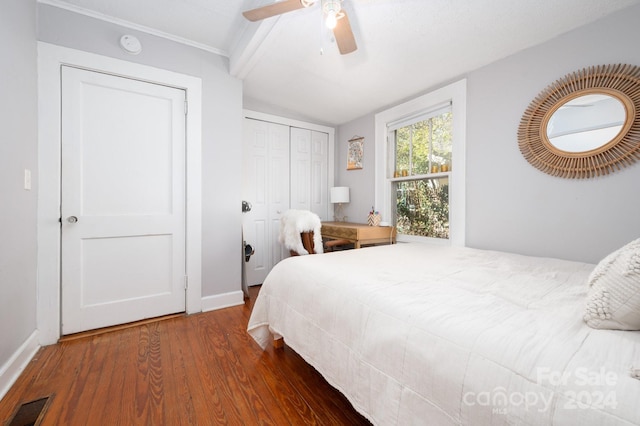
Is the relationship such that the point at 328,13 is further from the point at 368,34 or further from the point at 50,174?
the point at 50,174

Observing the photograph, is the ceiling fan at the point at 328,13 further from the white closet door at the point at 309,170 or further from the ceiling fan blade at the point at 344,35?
the white closet door at the point at 309,170

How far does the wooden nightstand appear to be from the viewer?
10.1 ft

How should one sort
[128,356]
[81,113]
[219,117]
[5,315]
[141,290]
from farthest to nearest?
1. [219,117]
2. [141,290]
3. [81,113]
4. [128,356]
5. [5,315]

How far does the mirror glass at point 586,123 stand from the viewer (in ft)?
5.57

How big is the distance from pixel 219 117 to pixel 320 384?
2.55m

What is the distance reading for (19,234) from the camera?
5.45 feet

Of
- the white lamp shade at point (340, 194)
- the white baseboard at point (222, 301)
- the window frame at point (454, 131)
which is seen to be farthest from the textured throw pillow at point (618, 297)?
the white lamp shade at point (340, 194)

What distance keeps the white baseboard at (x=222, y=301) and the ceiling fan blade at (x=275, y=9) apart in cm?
244

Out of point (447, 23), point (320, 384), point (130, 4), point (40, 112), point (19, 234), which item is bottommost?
point (320, 384)

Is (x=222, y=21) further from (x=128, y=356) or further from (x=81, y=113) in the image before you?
(x=128, y=356)

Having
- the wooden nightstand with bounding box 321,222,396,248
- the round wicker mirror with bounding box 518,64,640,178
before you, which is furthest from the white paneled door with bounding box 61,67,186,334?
the round wicker mirror with bounding box 518,64,640,178

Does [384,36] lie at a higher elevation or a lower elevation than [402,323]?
higher

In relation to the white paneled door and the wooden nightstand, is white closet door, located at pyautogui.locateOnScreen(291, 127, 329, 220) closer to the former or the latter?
the wooden nightstand

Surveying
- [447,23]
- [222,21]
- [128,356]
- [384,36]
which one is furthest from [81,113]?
[447,23]
